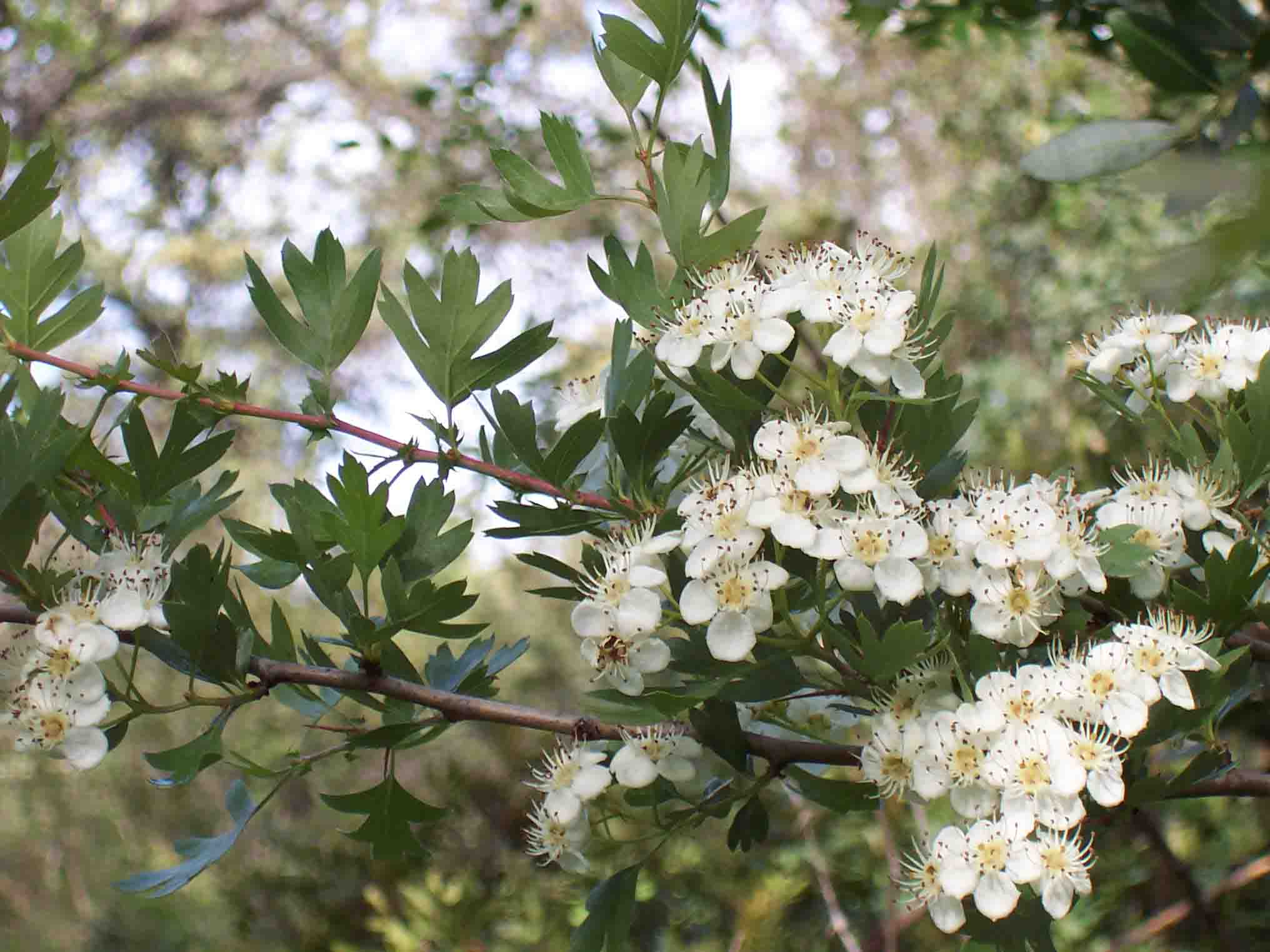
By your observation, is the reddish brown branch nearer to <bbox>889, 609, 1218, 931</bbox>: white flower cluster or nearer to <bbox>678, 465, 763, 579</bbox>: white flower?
<bbox>678, 465, 763, 579</bbox>: white flower

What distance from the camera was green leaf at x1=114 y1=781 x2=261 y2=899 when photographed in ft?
2.38

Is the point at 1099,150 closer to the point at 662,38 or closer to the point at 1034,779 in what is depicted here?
the point at 662,38

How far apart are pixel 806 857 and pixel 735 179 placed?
181 inches

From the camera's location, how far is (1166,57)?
3.84ft

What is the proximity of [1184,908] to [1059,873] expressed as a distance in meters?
1.13

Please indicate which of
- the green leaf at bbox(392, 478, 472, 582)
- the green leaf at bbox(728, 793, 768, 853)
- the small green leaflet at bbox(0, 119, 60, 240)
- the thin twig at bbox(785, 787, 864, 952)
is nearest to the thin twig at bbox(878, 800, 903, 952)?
the thin twig at bbox(785, 787, 864, 952)

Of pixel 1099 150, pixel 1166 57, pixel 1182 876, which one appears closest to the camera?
pixel 1099 150

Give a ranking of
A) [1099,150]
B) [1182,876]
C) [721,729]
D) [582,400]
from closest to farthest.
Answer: [721,729], [582,400], [1099,150], [1182,876]

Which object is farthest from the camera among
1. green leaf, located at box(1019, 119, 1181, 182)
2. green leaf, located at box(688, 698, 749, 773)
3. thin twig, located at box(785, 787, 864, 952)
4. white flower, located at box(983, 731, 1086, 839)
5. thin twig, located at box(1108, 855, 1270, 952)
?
thin twig, located at box(1108, 855, 1270, 952)

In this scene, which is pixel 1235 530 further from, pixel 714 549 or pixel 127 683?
pixel 127 683

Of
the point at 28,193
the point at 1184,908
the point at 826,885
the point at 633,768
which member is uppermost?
the point at 28,193

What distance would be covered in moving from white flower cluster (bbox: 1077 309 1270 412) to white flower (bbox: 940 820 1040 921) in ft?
1.05

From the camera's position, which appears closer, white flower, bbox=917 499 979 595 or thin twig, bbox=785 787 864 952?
white flower, bbox=917 499 979 595

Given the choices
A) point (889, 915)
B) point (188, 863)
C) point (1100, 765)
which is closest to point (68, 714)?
point (188, 863)
